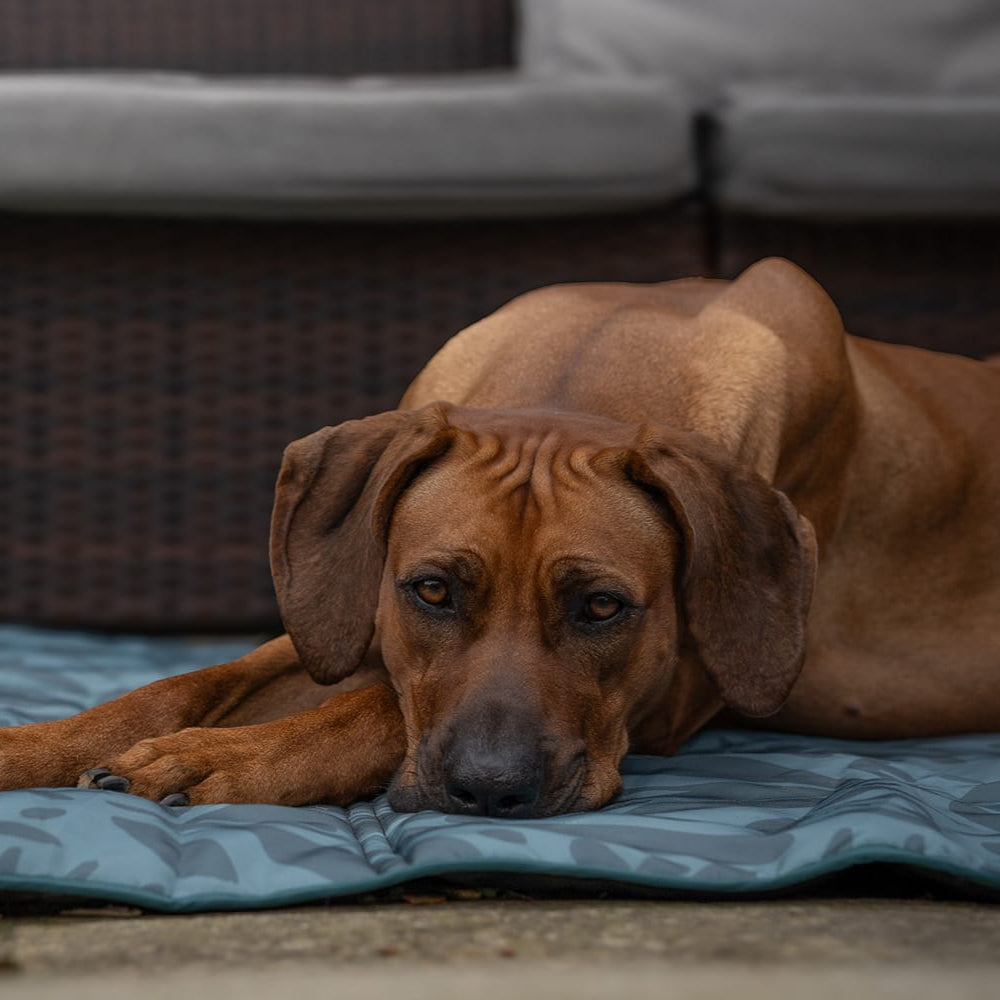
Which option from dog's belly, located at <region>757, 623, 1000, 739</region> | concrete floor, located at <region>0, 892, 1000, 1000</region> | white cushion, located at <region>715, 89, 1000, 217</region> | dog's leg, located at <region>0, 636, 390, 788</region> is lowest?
dog's belly, located at <region>757, 623, 1000, 739</region>

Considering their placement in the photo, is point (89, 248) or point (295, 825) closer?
point (295, 825)

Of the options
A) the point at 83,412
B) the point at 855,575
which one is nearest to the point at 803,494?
the point at 855,575

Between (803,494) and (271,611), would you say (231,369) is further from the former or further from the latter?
(803,494)

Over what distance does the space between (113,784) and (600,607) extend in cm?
69

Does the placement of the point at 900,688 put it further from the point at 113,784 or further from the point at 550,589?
the point at 113,784

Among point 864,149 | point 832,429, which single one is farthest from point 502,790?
point 864,149

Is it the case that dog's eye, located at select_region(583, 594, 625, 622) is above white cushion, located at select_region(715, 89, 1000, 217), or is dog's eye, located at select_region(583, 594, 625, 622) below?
below

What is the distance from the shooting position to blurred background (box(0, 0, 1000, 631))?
126 inches

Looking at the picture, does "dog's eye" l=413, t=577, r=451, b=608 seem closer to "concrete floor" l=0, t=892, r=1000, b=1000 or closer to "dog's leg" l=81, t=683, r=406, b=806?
"dog's leg" l=81, t=683, r=406, b=806

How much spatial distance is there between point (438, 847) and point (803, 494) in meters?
1.29

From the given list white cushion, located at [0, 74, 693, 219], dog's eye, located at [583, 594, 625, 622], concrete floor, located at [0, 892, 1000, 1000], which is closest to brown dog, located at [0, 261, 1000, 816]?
dog's eye, located at [583, 594, 625, 622]

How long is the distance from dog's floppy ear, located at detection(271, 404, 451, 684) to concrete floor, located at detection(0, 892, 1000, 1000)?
0.63m

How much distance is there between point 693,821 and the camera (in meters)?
1.81

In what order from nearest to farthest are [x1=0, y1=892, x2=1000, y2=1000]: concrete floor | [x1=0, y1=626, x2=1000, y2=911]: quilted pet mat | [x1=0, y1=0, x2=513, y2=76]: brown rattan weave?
1. [x1=0, y1=892, x2=1000, y2=1000]: concrete floor
2. [x1=0, y1=626, x2=1000, y2=911]: quilted pet mat
3. [x1=0, y1=0, x2=513, y2=76]: brown rattan weave
